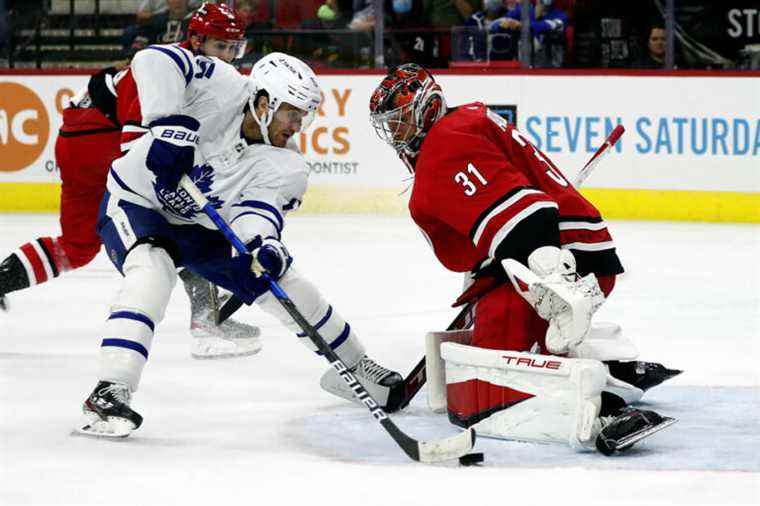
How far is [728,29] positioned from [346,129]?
2097mm

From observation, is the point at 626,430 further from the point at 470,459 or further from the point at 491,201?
the point at 491,201

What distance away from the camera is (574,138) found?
296 inches

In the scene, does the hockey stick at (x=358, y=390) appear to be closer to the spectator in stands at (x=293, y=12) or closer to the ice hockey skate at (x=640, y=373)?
the ice hockey skate at (x=640, y=373)

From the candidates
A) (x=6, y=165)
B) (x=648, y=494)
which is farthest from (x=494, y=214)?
(x=6, y=165)

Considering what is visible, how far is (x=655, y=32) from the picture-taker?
24.9 feet

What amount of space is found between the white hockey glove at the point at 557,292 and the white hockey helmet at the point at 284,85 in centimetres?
72

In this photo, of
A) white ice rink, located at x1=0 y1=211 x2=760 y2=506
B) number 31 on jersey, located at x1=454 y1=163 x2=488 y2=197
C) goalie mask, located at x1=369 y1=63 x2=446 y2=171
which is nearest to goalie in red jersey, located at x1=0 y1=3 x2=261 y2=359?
white ice rink, located at x1=0 y1=211 x2=760 y2=506

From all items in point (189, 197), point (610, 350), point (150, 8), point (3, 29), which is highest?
point (150, 8)

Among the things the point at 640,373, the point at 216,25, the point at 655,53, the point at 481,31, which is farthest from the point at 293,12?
the point at 640,373

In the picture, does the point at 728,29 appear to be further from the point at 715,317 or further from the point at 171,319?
the point at 171,319

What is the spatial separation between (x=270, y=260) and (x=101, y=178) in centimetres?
161

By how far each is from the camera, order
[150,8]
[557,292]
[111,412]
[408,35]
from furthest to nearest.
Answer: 1. [150,8]
2. [408,35]
3. [111,412]
4. [557,292]

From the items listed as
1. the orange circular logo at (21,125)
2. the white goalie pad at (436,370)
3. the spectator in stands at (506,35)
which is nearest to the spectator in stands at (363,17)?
the spectator in stands at (506,35)

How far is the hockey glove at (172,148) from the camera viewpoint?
11.2ft
